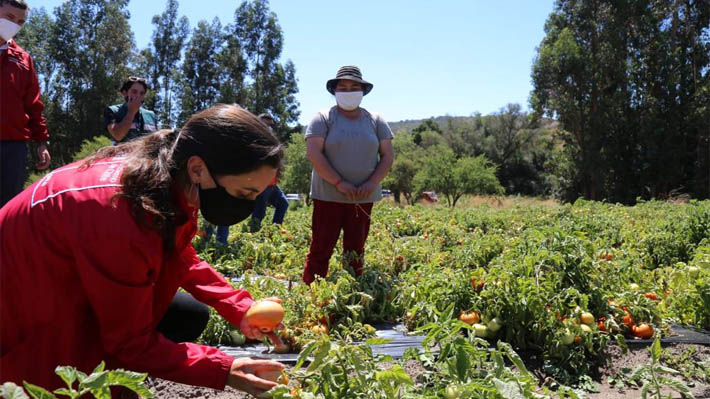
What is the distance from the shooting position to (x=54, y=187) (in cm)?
157

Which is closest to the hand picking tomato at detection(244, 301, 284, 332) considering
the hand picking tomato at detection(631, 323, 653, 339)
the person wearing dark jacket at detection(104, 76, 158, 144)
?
the hand picking tomato at detection(631, 323, 653, 339)

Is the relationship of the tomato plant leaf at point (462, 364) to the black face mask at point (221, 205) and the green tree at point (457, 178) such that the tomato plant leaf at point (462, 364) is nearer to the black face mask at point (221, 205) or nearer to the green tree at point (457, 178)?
the black face mask at point (221, 205)

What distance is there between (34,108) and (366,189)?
8.22 feet

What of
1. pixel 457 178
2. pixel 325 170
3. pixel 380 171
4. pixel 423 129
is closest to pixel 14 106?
pixel 325 170

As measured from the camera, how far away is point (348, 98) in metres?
4.08

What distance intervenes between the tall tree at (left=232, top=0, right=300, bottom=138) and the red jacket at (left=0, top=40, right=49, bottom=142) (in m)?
32.0

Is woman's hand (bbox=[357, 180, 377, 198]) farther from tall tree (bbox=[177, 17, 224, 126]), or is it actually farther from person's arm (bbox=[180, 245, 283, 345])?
tall tree (bbox=[177, 17, 224, 126])

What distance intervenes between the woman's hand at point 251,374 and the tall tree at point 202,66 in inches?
1423

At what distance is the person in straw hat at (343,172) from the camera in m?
3.93

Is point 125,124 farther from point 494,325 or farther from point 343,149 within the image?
point 494,325

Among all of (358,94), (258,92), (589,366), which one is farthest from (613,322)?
(258,92)

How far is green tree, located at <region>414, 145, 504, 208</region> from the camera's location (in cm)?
2322

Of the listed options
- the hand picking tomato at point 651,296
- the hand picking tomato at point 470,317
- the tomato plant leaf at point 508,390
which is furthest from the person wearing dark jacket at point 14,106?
the hand picking tomato at point 651,296

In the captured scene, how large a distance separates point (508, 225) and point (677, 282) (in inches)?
159
